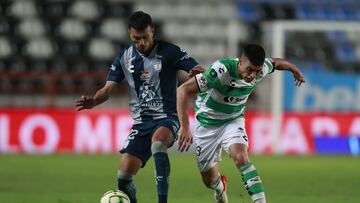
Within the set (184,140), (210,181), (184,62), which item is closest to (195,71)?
(184,62)

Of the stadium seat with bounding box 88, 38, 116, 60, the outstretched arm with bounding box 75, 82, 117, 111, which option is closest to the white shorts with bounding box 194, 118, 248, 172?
the outstretched arm with bounding box 75, 82, 117, 111

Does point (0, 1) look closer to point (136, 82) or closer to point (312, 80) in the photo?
point (312, 80)

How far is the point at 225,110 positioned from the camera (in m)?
8.35

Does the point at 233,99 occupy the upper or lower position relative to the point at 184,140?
upper

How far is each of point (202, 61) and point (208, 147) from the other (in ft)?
48.7

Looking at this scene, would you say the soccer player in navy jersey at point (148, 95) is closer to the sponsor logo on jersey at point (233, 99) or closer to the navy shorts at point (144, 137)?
the navy shorts at point (144, 137)

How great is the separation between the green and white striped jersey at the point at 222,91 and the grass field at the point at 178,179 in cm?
129

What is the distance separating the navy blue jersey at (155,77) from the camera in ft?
26.4

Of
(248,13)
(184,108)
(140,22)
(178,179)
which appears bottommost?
(184,108)

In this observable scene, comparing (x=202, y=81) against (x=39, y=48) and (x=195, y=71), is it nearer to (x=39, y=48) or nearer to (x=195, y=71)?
(x=195, y=71)

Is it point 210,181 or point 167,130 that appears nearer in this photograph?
point 167,130

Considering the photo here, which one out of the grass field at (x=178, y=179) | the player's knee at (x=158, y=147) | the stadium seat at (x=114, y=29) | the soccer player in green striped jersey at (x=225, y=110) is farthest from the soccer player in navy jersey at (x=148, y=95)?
the stadium seat at (x=114, y=29)

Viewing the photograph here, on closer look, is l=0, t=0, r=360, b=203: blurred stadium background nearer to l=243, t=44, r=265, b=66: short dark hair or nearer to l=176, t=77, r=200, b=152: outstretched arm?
l=176, t=77, r=200, b=152: outstretched arm

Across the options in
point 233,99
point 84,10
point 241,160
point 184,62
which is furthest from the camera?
point 84,10
